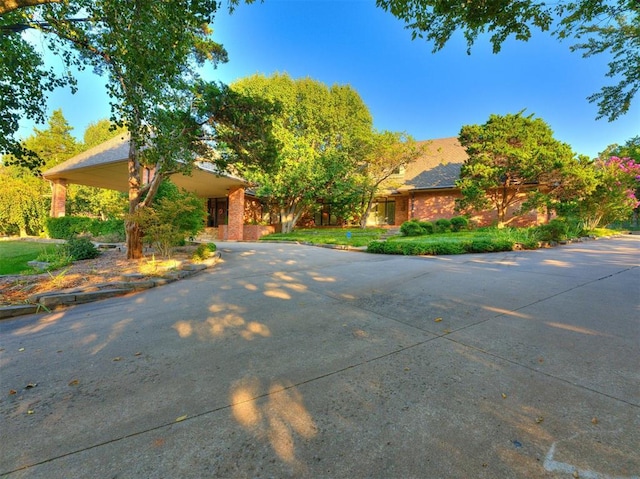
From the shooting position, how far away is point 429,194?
71.3 ft

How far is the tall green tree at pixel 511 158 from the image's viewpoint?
15680mm

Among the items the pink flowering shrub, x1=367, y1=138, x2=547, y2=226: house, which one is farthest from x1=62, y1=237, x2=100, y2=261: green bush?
the pink flowering shrub

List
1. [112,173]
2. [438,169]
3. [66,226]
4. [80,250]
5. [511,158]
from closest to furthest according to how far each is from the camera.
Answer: [80,250] → [112,173] → [511,158] → [66,226] → [438,169]

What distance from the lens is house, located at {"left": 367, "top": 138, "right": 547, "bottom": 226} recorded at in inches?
778

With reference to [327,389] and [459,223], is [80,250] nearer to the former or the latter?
[327,389]

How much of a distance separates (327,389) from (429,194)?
2143 cm

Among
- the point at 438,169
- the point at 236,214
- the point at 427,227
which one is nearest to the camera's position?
the point at 427,227

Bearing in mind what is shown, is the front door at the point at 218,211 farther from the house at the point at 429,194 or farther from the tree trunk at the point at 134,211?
the tree trunk at the point at 134,211

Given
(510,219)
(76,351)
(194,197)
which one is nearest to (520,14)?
(76,351)

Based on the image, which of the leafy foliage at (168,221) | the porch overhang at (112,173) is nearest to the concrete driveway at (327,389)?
the leafy foliage at (168,221)

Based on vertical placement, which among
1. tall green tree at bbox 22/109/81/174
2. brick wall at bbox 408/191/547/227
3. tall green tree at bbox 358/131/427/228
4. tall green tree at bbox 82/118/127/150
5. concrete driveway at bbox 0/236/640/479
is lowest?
concrete driveway at bbox 0/236/640/479

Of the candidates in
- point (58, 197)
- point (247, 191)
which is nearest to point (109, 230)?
point (58, 197)

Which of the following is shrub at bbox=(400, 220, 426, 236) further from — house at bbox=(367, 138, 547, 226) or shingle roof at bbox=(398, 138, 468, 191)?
shingle roof at bbox=(398, 138, 468, 191)

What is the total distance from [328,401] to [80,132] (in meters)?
47.6
